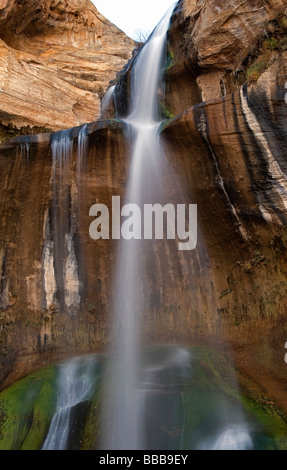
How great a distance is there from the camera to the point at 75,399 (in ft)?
19.5

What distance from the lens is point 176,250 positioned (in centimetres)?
839

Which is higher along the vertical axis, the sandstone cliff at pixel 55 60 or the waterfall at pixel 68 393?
the sandstone cliff at pixel 55 60

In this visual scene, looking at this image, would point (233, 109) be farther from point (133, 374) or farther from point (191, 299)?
point (133, 374)

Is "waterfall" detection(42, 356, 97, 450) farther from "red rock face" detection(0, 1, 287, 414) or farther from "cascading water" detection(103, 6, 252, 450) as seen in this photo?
"red rock face" detection(0, 1, 287, 414)

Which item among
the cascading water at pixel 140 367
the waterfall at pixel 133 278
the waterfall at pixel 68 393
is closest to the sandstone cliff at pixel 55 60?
the cascading water at pixel 140 367

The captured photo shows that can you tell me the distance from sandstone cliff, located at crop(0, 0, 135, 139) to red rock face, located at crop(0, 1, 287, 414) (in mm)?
3500

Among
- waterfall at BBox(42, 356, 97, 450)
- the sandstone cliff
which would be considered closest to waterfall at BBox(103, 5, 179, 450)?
waterfall at BBox(42, 356, 97, 450)

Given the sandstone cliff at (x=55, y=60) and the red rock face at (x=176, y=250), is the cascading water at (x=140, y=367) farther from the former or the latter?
the sandstone cliff at (x=55, y=60)

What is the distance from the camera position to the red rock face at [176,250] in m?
6.77

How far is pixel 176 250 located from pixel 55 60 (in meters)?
9.98

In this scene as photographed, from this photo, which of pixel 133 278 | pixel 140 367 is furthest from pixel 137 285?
pixel 140 367

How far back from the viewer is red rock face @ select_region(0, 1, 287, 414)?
6.77 meters

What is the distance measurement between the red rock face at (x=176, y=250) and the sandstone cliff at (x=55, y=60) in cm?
350

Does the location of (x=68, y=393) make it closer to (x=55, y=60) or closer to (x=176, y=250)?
(x=176, y=250)
